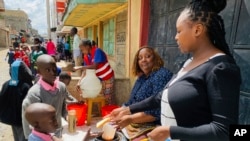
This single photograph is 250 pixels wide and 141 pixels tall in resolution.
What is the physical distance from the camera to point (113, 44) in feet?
22.4

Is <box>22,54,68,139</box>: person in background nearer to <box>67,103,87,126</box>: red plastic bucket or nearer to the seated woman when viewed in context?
the seated woman

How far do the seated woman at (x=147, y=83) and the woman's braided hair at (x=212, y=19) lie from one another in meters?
1.02

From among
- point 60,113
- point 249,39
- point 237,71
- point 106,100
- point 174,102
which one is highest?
point 249,39

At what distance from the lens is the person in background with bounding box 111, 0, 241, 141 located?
95 centimetres

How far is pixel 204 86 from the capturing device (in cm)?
102

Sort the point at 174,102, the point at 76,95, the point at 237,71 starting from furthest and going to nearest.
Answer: the point at 76,95
the point at 174,102
the point at 237,71

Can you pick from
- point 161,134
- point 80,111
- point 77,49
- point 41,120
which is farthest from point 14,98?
point 77,49

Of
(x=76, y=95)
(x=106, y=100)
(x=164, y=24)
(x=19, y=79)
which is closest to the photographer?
(x=19, y=79)

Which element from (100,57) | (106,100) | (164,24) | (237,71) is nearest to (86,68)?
(100,57)

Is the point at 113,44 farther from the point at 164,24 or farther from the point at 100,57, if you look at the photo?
the point at 164,24

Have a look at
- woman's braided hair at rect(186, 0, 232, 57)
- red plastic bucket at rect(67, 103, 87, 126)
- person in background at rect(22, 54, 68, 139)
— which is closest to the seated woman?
person in background at rect(22, 54, 68, 139)

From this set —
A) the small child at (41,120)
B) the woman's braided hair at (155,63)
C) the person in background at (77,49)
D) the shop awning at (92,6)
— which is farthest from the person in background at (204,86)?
the person in background at (77,49)

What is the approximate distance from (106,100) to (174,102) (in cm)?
306

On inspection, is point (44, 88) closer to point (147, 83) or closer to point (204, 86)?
point (147, 83)
